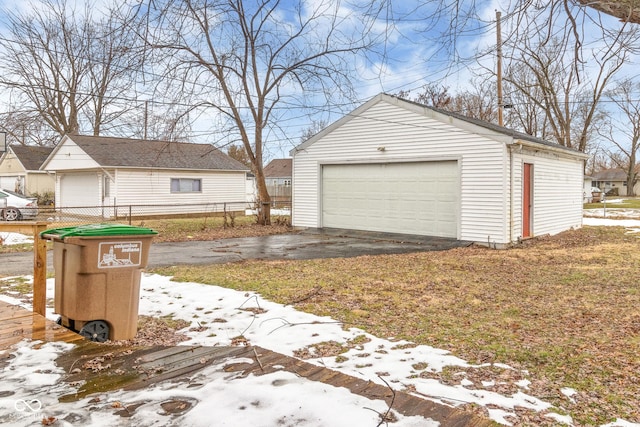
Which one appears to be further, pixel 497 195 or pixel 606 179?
pixel 606 179

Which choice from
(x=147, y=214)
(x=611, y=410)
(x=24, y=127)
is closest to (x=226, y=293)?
(x=611, y=410)

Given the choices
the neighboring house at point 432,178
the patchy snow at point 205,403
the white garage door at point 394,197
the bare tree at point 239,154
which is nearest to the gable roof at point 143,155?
the neighboring house at point 432,178

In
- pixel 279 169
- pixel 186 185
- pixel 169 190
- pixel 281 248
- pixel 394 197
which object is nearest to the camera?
pixel 281 248

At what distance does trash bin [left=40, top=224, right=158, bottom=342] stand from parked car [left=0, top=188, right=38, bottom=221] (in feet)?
53.7

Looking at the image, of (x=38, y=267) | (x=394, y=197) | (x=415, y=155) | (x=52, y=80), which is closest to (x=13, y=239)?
(x=38, y=267)

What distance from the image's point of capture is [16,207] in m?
18.2

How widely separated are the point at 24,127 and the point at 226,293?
27586 millimetres

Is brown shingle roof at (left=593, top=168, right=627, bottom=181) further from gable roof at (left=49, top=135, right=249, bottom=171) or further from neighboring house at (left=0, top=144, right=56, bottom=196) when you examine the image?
neighboring house at (left=0, top=144, right=56, bottom=196)

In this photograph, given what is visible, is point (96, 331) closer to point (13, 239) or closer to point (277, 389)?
point (277, 389)

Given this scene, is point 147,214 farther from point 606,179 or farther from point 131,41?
point 606,179

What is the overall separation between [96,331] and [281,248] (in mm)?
8439

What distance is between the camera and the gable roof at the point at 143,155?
21344 millimetres

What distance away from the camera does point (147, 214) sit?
21719mm

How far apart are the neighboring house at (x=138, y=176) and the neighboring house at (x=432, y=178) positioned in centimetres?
622
